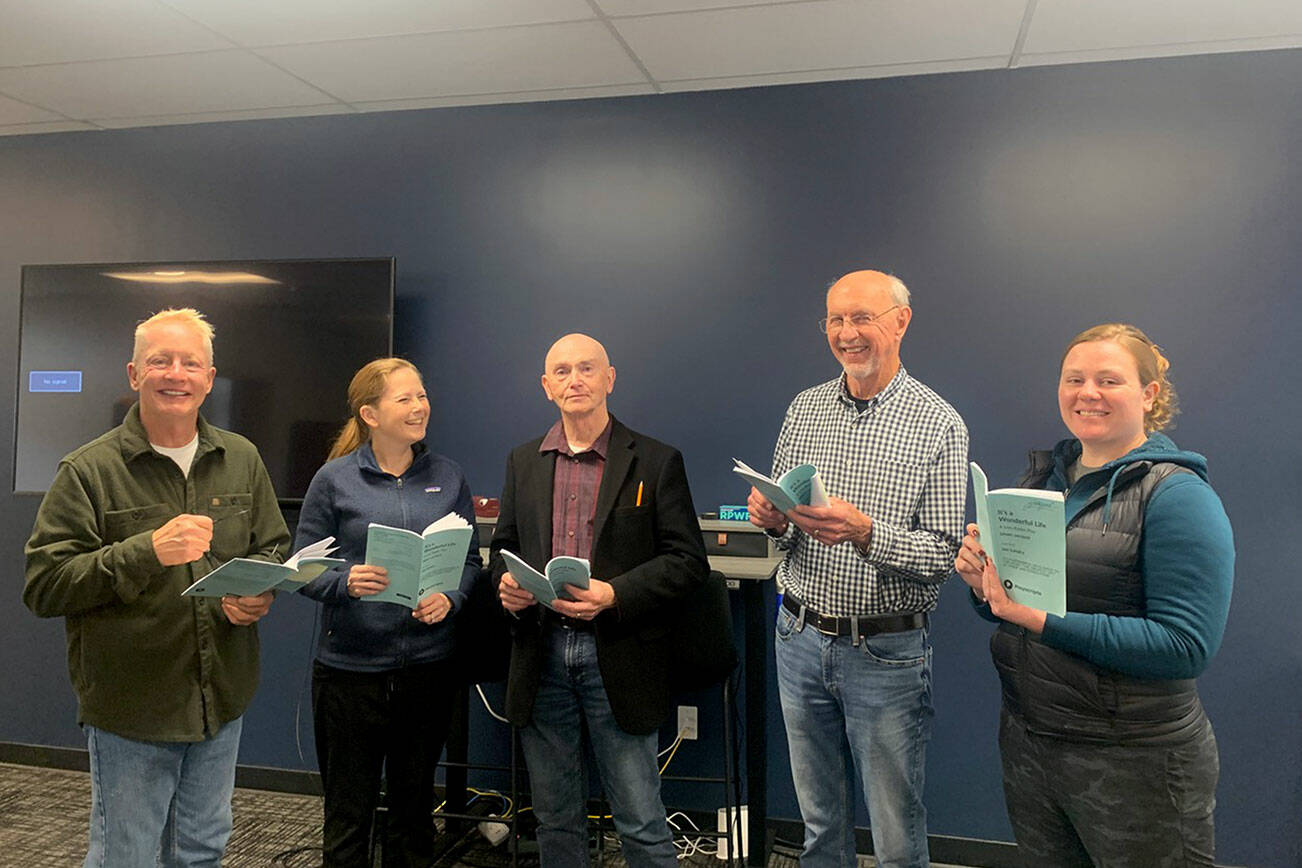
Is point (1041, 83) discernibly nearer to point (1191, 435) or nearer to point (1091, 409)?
point (1191, 435)

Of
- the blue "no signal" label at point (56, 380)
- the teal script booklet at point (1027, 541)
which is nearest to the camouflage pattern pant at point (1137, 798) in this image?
the teal script booklet at point (1027, 541)

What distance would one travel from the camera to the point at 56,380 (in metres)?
3.46

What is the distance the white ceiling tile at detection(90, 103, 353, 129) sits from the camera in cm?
346

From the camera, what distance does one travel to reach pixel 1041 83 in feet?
9.69

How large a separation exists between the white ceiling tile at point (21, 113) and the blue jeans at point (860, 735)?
11.9 feet

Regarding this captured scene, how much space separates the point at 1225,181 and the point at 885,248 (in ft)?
3.59

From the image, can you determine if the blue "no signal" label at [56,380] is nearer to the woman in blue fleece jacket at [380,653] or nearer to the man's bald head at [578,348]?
the woman in blue fleece jacket at [380,653]

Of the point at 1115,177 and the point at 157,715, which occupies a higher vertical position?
the point at 1115,177

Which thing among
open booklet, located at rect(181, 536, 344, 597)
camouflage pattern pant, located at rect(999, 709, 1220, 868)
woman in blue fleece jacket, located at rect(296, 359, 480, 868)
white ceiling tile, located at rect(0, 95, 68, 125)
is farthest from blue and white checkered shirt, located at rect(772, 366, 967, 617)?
white ceiling tile, located at rect(0, 95, 68, 125)

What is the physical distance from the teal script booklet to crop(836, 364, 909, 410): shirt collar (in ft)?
1.59

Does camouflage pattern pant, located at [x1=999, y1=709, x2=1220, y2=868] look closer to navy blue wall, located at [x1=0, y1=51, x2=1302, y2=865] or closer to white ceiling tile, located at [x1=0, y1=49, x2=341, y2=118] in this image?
navy blue wall, located at [x1=0, y1=51, x2=1302, y2=865]

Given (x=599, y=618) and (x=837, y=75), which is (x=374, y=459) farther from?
(x=837, y=75)

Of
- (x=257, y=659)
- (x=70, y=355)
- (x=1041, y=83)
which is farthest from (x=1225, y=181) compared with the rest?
(x=70, y=355)

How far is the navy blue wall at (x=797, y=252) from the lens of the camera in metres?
2.80
